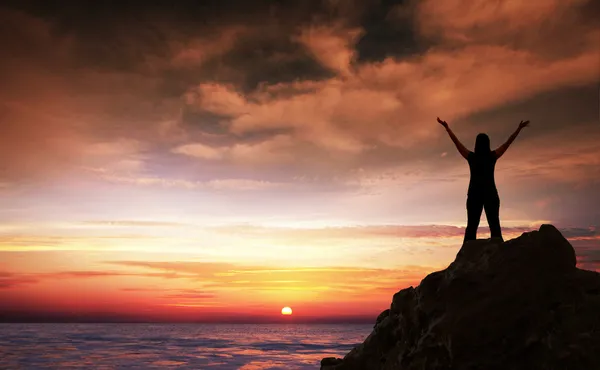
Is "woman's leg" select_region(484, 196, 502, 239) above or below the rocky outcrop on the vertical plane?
above

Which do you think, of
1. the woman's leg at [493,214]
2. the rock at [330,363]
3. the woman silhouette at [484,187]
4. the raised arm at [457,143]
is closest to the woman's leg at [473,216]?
the woman silhouette at [484,187]

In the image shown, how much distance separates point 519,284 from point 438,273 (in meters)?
Answer: 1.58

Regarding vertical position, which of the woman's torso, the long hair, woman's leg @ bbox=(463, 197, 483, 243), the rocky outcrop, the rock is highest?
the long hair

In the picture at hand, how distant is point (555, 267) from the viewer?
25.5 feet

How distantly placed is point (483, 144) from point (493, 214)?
4.93 ft

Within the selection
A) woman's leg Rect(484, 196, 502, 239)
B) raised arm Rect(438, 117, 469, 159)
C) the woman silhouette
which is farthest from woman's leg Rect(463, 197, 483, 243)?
raised arm Rect(438, 117, 469, 159)

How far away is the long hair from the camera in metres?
10.2

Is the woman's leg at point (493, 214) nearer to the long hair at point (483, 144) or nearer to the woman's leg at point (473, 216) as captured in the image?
the woman's leg at point (473, 216)

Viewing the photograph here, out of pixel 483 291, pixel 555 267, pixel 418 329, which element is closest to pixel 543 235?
pixel 555 267

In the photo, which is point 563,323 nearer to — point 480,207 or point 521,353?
point 521,353

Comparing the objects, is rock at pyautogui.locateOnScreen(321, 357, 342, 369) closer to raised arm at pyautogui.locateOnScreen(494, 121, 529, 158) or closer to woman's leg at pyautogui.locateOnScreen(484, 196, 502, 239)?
woman's leg at pyautogui.locateOnScreen(484, 196, 502, 239)

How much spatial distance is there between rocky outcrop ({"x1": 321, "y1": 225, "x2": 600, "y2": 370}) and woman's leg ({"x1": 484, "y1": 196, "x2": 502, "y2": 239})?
1.57 metres

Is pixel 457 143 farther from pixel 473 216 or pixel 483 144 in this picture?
pixel 473 216

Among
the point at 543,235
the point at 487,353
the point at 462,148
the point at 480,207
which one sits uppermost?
the point at 462,148
